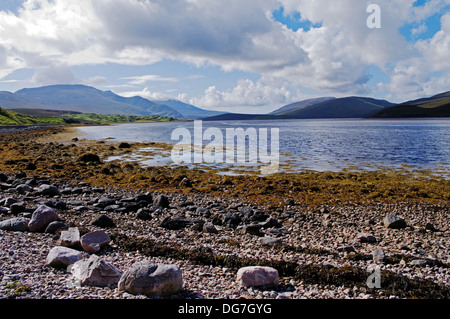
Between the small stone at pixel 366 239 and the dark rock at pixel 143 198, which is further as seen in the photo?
the dark rock at pixel 143 198

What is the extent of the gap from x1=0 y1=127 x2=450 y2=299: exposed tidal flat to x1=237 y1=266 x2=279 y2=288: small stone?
0.46ft

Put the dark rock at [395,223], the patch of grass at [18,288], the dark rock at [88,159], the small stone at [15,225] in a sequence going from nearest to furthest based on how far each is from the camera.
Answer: the patch of grass at [18,288]
the small stone at [15,225]
the dark rock at [395,223]
the dark rock at [88,159]

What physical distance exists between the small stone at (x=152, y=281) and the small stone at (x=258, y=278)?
1469 millimetres

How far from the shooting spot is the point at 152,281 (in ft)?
21.9

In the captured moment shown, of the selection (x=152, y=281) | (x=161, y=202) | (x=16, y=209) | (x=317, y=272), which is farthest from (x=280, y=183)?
(x=152, y=281)

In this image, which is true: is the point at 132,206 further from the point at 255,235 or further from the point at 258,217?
the point at 255,235

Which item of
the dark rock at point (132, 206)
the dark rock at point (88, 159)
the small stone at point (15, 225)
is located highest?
the dark rock at point (88, 159)

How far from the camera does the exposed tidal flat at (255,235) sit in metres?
7.38

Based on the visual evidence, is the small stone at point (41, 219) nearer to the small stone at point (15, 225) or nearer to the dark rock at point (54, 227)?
the small stone at point (15, 225)

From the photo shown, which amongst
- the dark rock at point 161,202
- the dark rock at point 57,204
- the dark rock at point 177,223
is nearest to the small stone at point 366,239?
the dark rock at point 177,223

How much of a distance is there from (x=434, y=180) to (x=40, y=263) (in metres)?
23.8

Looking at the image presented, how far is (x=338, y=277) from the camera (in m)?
7.87

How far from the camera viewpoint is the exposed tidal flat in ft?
24.2
